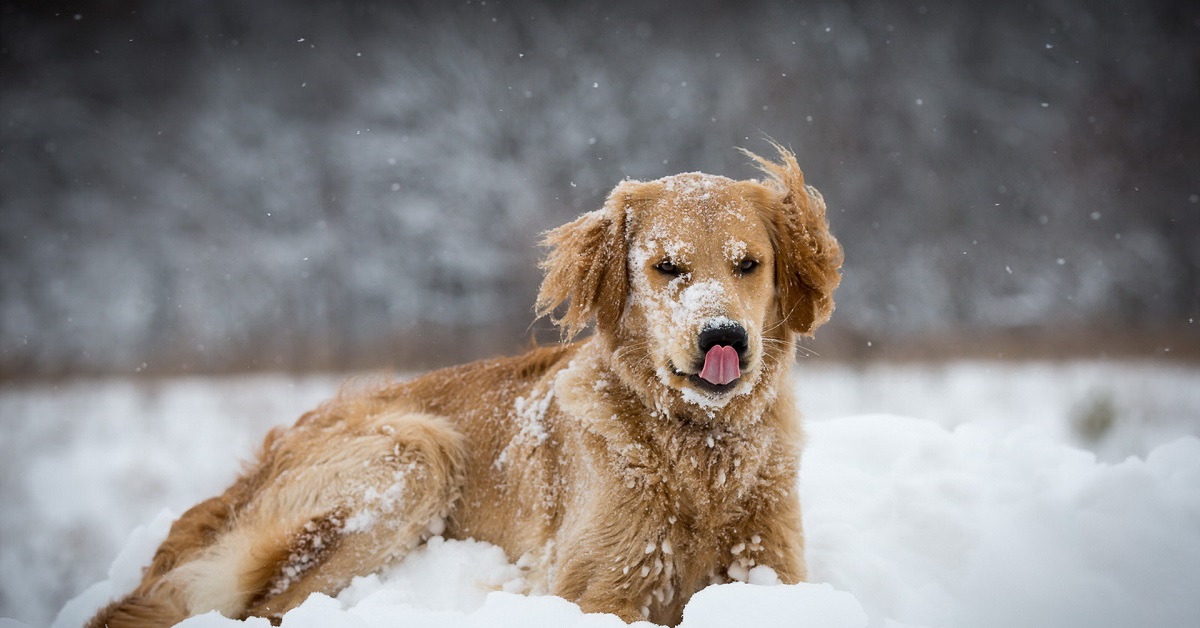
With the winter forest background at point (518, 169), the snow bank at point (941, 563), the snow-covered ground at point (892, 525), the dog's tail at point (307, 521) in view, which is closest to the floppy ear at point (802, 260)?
the snow-covered ground at point (892, 525)

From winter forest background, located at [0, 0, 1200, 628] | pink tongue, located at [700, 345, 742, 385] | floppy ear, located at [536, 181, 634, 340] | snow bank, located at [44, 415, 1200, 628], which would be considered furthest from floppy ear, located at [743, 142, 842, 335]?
snow bank, located at [44, 415, 1200, 628]

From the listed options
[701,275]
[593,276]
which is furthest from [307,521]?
[701,275]

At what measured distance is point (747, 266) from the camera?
2914 mm

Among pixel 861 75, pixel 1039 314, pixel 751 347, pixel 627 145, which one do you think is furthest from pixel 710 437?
pixel 861 75

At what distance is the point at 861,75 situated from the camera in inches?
722

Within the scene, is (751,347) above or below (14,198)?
below

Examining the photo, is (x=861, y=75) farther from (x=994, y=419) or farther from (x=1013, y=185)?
(x=994, y=419)

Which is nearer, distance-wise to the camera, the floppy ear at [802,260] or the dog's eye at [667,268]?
the dog's eye at [667,268]

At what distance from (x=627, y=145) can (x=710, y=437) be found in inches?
498

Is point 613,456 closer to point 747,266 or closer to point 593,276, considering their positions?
point 593,276

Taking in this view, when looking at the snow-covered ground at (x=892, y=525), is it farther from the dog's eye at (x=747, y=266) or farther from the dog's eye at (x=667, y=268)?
the dog's eye at (x=667, y=268)

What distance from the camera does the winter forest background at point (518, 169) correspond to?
11.7 meters

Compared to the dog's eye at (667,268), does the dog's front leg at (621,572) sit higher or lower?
lower

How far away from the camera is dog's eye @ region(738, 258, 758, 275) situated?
2.90 metres
